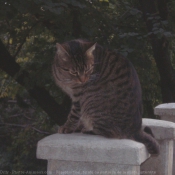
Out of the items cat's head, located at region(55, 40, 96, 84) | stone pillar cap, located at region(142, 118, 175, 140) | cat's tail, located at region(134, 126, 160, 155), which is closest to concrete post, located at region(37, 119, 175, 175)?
cat's tail, located at region(134, 126, 160, 155)

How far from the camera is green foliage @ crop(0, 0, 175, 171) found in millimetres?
4520

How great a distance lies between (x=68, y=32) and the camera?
17.3 feet

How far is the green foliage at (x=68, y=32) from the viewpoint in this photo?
4.52m

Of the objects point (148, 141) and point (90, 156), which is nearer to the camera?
point (90, 156)

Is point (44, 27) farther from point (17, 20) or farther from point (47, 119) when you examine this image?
point (47, 119)

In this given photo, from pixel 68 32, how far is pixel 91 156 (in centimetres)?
328

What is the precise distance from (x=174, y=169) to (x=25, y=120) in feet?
23.5

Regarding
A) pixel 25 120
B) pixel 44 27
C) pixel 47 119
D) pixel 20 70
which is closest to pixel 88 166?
pixel 20 70

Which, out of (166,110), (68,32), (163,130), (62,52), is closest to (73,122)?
(62,52)

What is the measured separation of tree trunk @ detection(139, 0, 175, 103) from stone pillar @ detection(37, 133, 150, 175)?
3.64 m

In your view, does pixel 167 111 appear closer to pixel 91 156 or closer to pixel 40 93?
pixel 91 156

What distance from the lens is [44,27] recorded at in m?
6.07

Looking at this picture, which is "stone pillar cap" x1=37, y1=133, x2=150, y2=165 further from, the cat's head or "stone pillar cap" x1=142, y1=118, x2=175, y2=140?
the cat's head

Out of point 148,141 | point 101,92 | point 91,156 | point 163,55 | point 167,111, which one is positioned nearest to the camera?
point 91,156
